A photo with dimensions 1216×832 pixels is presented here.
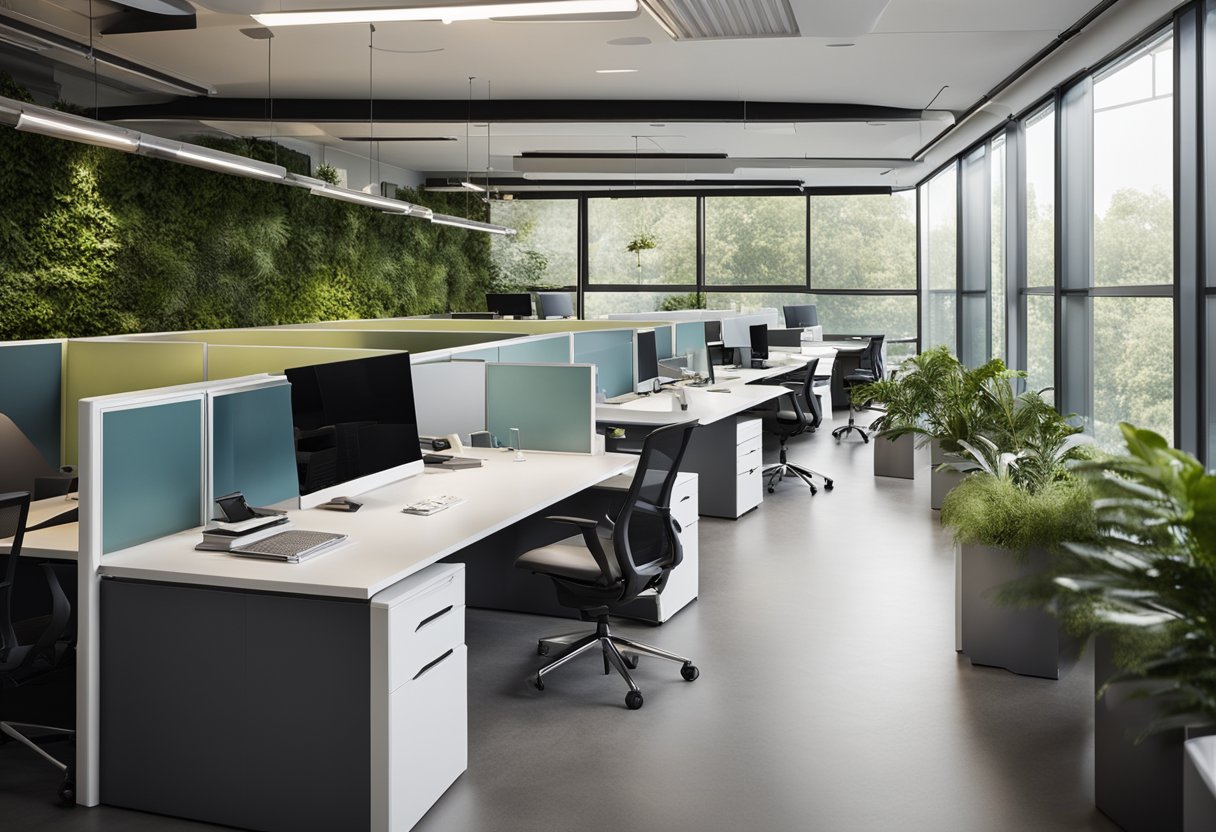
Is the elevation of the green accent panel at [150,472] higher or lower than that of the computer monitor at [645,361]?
lower

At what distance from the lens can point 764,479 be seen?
8.42 meters

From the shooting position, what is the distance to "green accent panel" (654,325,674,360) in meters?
8.89

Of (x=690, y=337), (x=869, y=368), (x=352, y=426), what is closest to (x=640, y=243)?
(x=869, y=368)

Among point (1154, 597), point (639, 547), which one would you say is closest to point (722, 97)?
point (639, 547)

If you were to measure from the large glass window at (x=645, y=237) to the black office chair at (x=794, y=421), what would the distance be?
A: 355 inches

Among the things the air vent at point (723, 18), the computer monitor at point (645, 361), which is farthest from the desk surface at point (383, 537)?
the computer monitor at point (645, 361)

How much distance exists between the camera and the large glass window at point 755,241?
16.9 meters

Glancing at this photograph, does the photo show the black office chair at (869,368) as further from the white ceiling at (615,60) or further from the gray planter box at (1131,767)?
the gray planter box at (1131,767)

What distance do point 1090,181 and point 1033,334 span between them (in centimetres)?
200

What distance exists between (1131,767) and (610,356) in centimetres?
497

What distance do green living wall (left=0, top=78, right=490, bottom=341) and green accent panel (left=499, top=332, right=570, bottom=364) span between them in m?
4.67

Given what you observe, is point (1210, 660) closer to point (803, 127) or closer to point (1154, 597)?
point (1154, 597)

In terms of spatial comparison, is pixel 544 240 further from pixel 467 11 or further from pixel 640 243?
pixel 467 11

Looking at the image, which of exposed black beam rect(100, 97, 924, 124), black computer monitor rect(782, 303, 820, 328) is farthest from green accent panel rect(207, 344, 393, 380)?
black computer monitor rect(782, 303, 820, 328)
